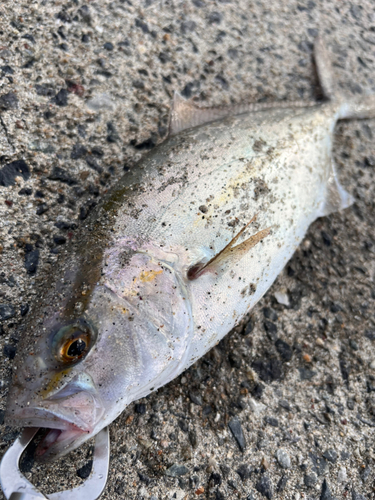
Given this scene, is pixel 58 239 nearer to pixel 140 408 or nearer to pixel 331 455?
pixel 140 408

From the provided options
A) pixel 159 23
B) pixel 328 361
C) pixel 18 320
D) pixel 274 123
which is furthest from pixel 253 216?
pixel 159 23

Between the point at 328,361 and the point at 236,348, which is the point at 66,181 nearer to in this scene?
the point at 236,348

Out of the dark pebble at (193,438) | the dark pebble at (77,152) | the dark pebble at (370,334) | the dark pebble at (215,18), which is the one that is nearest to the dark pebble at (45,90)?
the dark pebble at (77,152)

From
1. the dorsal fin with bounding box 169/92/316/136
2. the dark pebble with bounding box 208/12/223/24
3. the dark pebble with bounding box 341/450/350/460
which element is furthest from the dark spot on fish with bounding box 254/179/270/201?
the dark pebble with bounding box 208/12/223/24

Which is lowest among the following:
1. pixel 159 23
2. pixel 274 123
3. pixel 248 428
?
pixel 248 428

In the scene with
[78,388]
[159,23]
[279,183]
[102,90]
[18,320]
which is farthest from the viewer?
[159,23]

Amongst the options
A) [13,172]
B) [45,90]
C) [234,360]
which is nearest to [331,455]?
[234,360]
